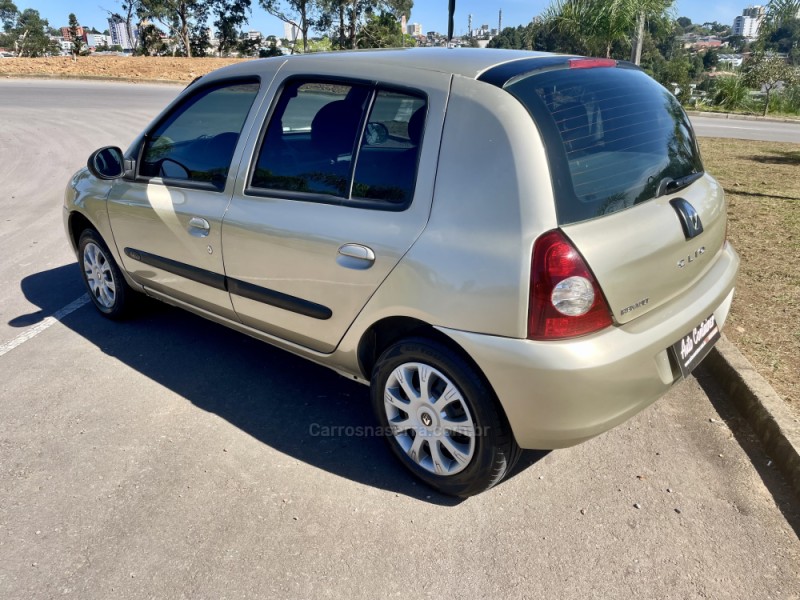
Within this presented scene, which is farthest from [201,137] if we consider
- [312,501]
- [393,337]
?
[312,501]

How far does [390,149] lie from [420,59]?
18.0 inches

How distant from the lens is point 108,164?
3912 millimetres

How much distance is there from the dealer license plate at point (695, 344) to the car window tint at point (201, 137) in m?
2.36

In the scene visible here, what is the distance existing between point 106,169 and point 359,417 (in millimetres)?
2242

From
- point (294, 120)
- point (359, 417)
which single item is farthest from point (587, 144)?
point (359, 417)

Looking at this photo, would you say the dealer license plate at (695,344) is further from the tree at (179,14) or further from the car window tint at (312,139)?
the tree at (179,14)

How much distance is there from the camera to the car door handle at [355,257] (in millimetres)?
2621

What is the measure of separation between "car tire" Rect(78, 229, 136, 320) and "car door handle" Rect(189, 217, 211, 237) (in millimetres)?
1198

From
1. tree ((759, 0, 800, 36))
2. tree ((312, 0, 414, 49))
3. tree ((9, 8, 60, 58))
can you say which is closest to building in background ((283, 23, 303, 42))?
tree ((312, 0, 414, 49))

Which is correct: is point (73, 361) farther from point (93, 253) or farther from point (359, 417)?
point (359, 417)

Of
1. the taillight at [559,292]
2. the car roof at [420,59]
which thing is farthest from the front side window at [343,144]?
the taillight at [559,292]

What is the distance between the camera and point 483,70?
256 centimetres

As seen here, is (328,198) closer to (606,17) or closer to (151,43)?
(606,17)

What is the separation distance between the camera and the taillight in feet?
7.27
